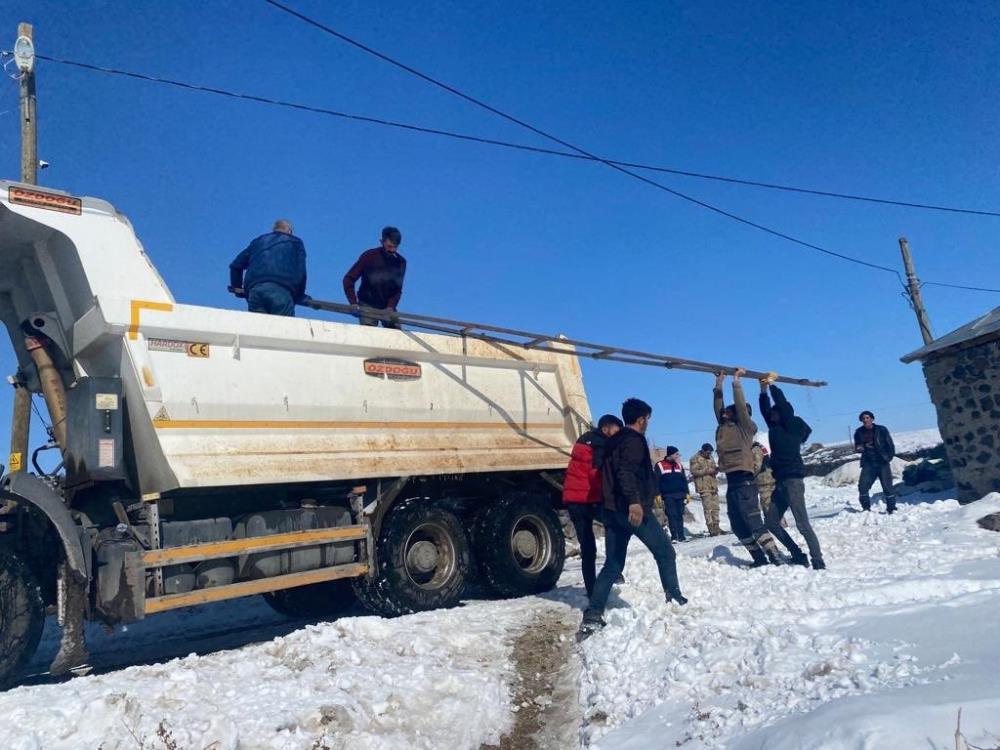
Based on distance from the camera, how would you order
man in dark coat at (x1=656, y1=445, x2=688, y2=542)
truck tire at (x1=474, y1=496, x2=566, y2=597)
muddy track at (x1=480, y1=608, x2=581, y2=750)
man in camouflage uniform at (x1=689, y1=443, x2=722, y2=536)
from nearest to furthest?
muddy track at (x1=480, y1=608, x2=581, y2=750) < truck tire at (x1=474, y1=496, x2=566, y2=597) < man in dark coat at (x1=656, y1=445, x2=688, y2=542) < man in camouflage uniform at (x1=689, y1=443, x2=722, y2=536)

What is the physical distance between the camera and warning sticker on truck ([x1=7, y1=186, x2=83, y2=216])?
19.4 feet

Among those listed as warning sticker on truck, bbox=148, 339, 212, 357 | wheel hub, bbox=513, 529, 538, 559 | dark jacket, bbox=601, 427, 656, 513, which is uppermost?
warning sticker on truck, bbox=148, 339, 212, 357

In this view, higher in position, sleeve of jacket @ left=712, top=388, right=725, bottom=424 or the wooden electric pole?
the wooden electric pole

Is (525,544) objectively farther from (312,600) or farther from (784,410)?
(784,410)

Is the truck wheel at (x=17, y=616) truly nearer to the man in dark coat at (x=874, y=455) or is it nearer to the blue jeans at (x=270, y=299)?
the blue jeans at (x=270, y=299)

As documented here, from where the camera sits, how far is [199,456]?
6035mm

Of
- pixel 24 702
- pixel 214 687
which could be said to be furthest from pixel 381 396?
pixel 24 702

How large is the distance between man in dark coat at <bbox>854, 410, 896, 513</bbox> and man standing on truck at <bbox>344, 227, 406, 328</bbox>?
808 cm

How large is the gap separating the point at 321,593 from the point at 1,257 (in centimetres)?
454

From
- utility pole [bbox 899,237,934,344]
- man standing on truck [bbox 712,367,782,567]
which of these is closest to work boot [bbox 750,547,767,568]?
man standing on truck [bbox 712,367,782,567]

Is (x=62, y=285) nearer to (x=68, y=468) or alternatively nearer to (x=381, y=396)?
(x=68, y=468)

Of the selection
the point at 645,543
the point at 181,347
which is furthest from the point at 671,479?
the point at 181,347

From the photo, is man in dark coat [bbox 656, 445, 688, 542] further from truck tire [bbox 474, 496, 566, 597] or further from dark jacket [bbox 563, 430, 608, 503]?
dark jacket [bbox 563, 430, 608, 503]

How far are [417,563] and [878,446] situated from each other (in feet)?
27.9
